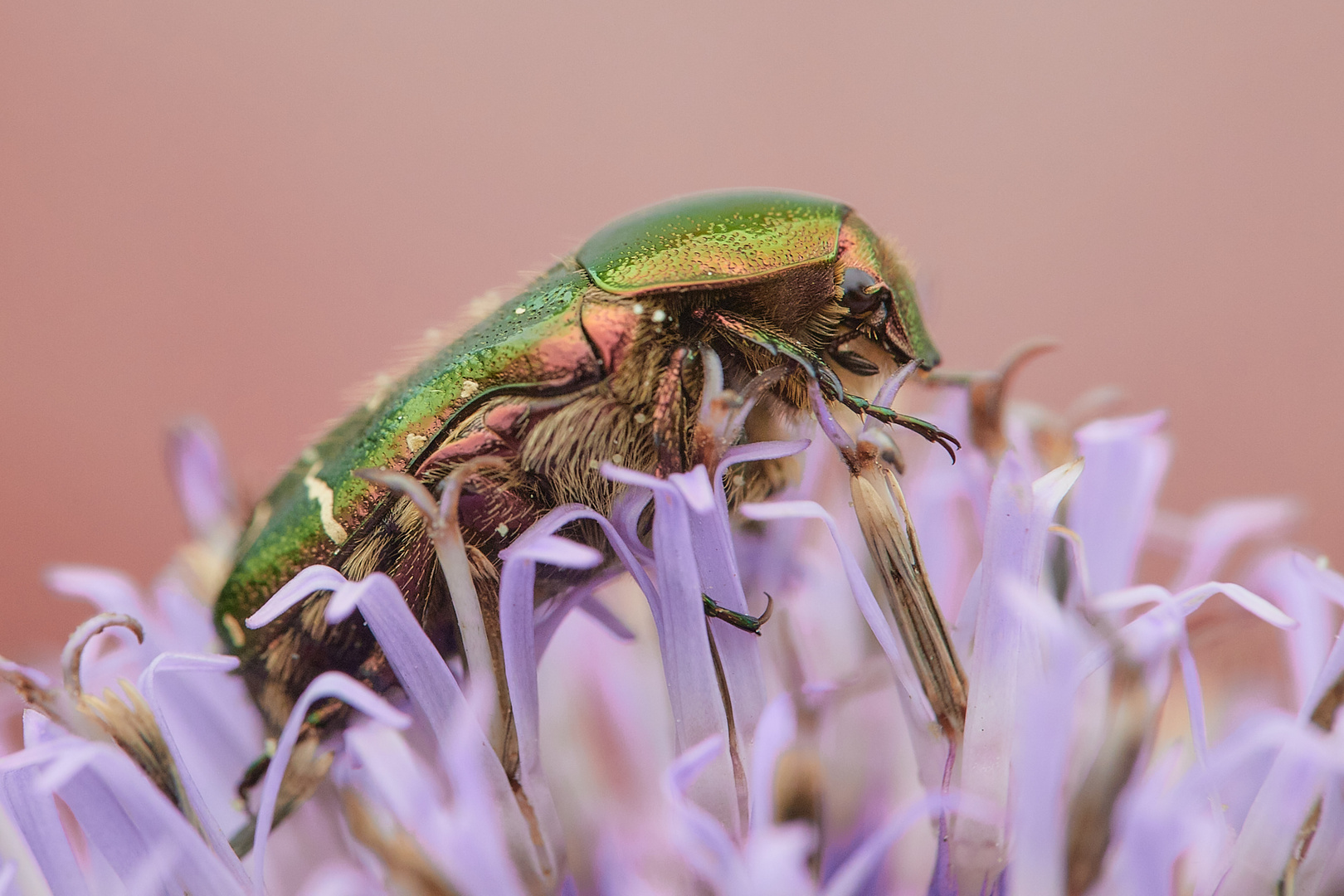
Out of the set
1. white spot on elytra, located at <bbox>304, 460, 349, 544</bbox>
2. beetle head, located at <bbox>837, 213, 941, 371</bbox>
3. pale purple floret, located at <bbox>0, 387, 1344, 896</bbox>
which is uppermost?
white spot on elytra, located at <bbox>304, 460, 349, 544</bbox>

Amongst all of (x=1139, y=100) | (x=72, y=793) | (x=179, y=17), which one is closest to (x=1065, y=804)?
(x=72, y=793)

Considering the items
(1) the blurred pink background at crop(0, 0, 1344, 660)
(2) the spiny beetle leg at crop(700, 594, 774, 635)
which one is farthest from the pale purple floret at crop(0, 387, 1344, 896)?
(1) the blurred pink background at crop(0, 0, 1344, 660)

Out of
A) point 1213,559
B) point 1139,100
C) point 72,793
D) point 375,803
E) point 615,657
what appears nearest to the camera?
point 72,793

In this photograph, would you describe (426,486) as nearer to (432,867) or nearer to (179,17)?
(432,867)

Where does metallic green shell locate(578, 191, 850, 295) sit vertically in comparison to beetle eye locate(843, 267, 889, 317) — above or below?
above

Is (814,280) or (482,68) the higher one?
(482,68)

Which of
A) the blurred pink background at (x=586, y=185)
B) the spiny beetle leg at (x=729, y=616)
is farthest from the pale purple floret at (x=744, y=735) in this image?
the blurred pink background at (x=586, y=185)

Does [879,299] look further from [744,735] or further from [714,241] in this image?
[744,735]

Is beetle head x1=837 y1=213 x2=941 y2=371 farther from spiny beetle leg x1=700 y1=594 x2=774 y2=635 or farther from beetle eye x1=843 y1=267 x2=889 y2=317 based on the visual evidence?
spiny beetle leg x1=700 y1=594 x2=774 y2=635
